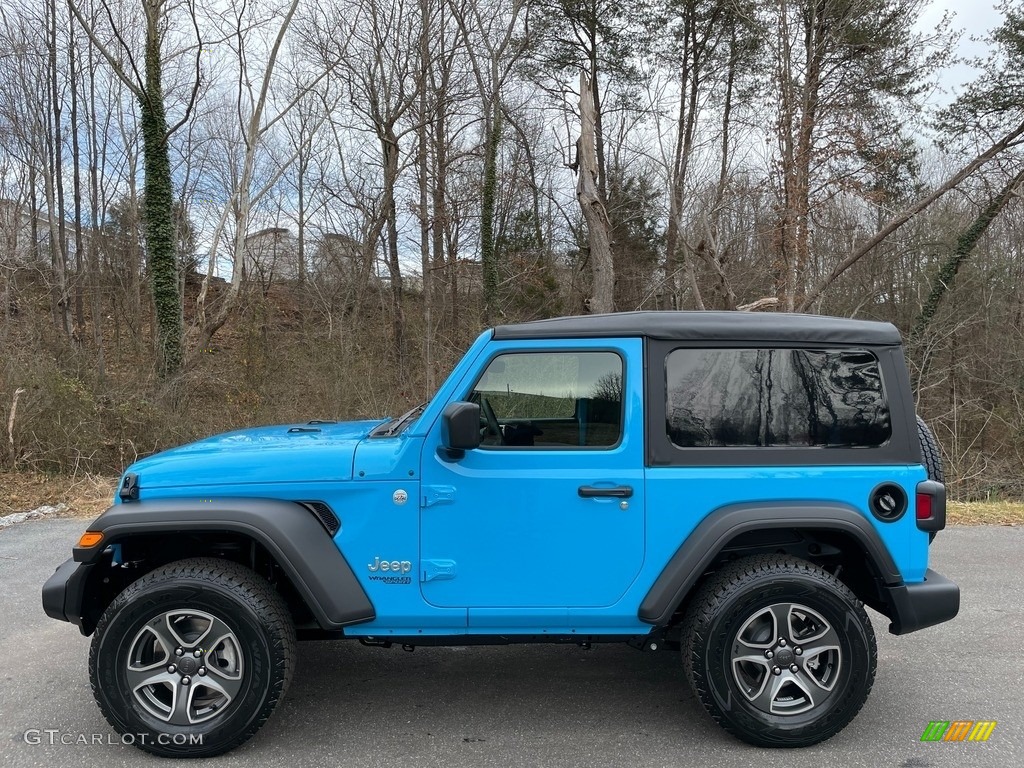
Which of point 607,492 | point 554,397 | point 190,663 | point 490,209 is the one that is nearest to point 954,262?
point 490,209

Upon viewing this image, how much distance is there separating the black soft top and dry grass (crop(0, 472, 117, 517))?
6621mm

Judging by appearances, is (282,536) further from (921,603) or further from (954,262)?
(954,262)

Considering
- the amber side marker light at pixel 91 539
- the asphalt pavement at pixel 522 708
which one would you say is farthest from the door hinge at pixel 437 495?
the amber side marker light at pixel 91 539

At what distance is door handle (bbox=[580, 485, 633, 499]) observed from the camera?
9.77 ft

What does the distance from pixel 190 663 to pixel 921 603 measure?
3.21 meters

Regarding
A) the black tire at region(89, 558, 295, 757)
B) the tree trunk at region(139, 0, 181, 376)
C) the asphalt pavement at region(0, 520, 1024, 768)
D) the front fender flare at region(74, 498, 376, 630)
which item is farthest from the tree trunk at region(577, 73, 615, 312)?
the black tire at region(89, 558, 295, 757)

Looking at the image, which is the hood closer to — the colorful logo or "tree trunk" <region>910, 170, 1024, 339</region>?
the colorful logo

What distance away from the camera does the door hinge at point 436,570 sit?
2.98 m

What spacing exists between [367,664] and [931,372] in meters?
14.0

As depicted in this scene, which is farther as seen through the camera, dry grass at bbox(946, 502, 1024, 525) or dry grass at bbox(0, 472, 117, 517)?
dry grass at bbox(0, 472, 117, 517)

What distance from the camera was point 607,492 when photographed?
2975 mm

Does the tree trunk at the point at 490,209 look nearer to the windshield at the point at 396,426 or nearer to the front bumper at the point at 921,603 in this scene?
the windshield at the point at 396,426

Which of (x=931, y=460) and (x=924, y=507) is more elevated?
(x=931, y=460)

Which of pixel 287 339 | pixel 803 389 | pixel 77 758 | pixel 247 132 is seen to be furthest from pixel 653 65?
pixel 77 758
